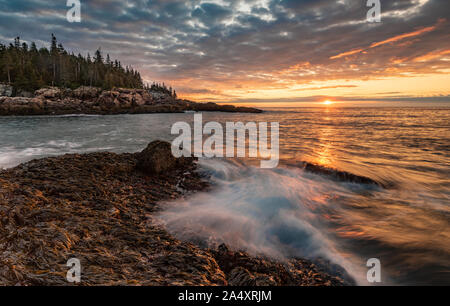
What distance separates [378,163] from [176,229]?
10.6 meters

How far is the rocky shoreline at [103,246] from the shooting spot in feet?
8.43

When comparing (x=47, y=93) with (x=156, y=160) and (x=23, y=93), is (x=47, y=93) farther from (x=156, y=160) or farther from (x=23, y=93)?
(x=156, y=160)

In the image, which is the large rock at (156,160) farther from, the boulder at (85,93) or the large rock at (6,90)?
the large rock at (6,90)

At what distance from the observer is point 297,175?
884cm

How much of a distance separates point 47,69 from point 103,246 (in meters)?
98.6

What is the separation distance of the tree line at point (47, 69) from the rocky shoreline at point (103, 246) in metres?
76.8

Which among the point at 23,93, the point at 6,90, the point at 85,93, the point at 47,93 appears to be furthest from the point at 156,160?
the point at 6,90

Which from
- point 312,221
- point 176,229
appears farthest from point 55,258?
point 312,221

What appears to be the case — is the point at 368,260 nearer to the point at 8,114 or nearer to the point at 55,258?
the point at 55,258

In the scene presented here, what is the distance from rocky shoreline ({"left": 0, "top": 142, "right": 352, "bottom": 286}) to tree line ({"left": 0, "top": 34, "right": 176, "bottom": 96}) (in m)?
76.8

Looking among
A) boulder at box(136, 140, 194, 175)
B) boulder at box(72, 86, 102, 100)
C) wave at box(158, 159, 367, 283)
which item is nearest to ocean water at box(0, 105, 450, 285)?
wave at box(158, 159, 367, 283)

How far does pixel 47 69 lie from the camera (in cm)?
7262

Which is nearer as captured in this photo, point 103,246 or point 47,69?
point 103,246
